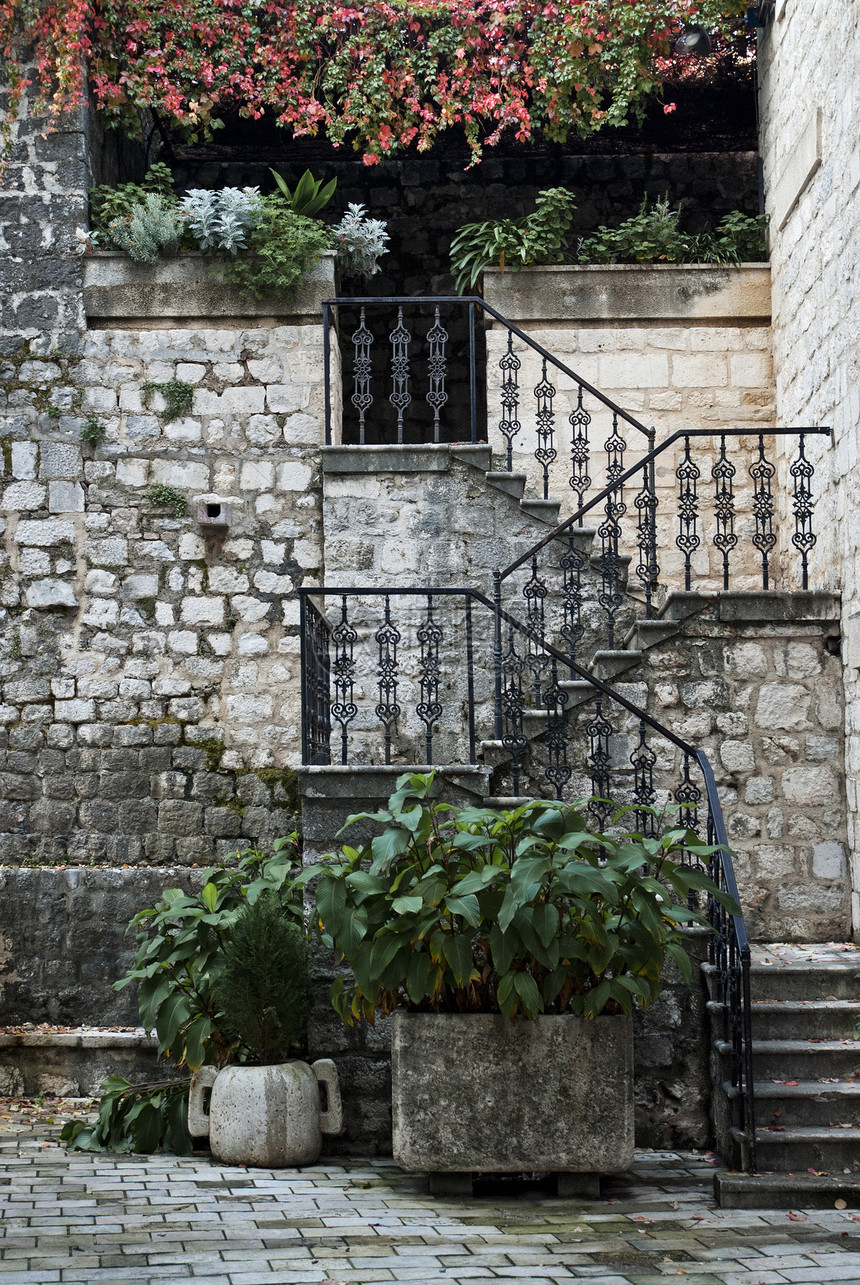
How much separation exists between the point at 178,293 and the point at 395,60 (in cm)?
216

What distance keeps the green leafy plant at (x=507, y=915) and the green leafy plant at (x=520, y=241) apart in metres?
4.41

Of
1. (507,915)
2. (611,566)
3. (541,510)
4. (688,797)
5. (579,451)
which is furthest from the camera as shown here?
(579,451)

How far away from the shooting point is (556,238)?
7.75m

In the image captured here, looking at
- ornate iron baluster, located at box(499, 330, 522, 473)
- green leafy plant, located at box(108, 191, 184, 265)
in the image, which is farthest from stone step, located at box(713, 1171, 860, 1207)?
green leafy plant, located at box(108, 191, 184, 265)

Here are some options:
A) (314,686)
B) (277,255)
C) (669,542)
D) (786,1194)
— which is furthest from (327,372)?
(786,1194)

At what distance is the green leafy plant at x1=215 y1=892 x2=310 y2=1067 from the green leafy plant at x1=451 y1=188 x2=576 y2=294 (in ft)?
15.0

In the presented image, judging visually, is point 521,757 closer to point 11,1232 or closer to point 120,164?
point 11,1232

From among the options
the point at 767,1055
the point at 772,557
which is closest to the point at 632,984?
the point at 767,1055

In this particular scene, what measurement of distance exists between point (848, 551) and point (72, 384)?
14.5ft

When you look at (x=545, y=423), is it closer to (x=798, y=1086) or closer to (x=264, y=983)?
(x=264, y=983)

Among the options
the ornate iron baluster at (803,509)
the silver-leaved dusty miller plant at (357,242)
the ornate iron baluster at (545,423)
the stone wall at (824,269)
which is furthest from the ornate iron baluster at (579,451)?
the silver-leaved dusty miller plant at (357,242)

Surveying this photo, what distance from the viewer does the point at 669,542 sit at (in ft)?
25.6

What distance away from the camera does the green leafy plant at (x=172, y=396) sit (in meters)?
7.20

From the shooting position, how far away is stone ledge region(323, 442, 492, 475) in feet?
22.9
